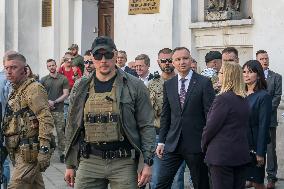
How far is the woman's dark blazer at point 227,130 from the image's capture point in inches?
268

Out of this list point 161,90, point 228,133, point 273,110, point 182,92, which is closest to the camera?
point 228,133

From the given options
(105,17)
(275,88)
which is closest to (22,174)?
(275,88)

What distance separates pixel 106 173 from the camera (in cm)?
624

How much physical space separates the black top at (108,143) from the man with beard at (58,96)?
22.3ft

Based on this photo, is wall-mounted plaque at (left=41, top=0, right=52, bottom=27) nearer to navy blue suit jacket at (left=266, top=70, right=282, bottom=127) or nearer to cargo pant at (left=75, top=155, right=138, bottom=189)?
navy blue suit jacket at (left=266, top=70, right=282, bottom=127)

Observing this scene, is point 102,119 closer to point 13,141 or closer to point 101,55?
point 101,55

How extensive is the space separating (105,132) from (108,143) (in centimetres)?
11

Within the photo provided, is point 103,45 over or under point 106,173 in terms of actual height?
over

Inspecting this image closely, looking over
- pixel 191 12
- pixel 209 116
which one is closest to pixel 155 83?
pixel 209 116

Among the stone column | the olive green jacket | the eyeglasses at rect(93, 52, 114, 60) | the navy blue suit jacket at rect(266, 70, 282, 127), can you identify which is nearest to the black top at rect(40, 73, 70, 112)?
the navy blue suit jacket at rect(266, 70, 282, 127)

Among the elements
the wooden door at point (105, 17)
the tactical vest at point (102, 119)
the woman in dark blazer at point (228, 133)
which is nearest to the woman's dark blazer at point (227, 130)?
the woman in dark blazer at point (228, 133)

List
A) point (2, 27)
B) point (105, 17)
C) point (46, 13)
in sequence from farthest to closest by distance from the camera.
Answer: point (2, 27) → point (46, 13) → point (105, 17)

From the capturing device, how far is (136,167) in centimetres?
634

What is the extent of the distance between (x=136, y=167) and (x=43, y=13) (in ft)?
39.3
